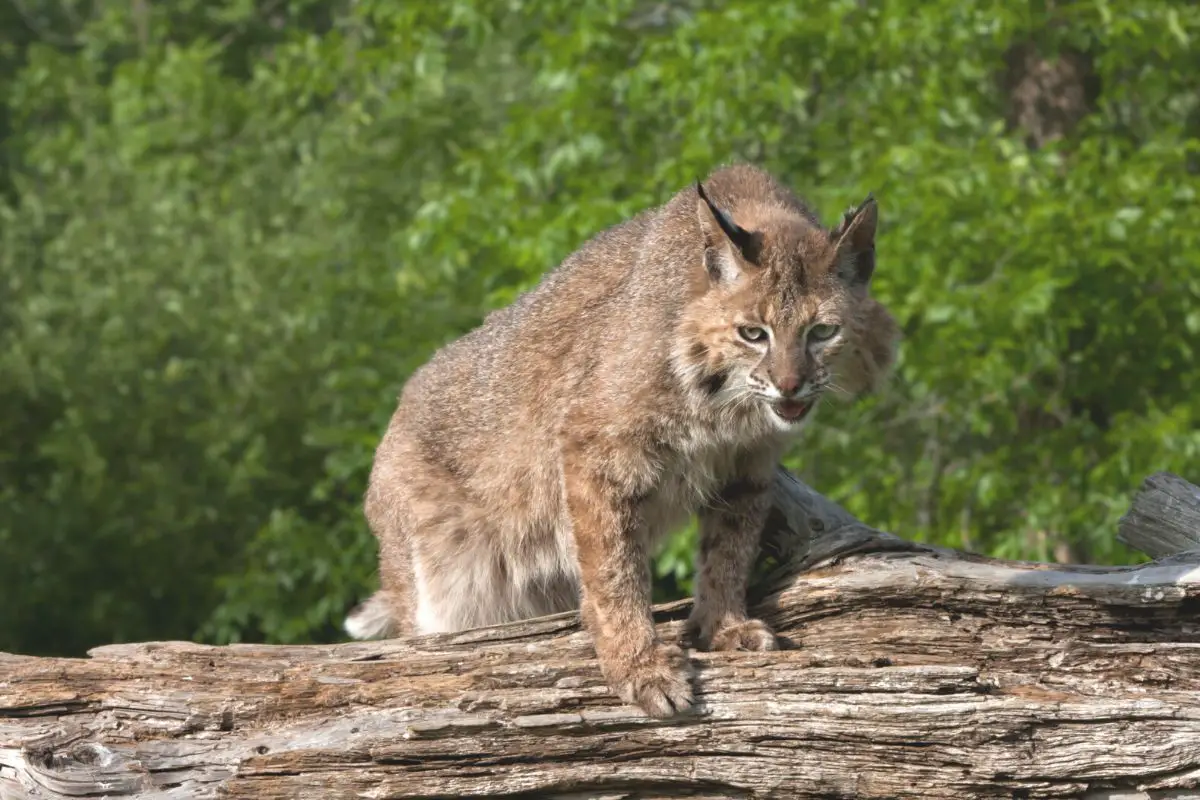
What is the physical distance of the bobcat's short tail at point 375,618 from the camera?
305 inches

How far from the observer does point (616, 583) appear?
20.8 ft

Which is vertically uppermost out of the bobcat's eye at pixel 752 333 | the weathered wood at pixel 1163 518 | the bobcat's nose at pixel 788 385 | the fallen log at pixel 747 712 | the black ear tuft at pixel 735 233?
the black ear tuft at pixel 735 233

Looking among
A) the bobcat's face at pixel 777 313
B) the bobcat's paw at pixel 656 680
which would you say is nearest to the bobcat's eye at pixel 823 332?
the bobcat's face at pixel 777 313

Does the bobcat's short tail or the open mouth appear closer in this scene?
the open mouth

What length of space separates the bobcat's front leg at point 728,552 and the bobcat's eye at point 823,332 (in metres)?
0.68

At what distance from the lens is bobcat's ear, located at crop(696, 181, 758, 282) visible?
19.9ft

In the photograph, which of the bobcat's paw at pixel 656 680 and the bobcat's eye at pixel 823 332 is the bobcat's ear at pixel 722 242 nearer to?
the bobcat's eye at pixel 823 332

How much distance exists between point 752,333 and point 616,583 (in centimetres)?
104

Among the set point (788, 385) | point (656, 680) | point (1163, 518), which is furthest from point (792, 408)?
point (1163, 518)

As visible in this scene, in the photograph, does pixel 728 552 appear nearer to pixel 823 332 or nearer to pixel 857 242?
pixel 823 332

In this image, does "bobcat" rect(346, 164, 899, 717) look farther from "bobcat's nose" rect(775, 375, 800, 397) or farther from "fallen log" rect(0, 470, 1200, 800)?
"fallen log" rect(0, 470, 1200, 800)

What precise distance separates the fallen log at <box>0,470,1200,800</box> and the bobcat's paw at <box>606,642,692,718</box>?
0.05 m

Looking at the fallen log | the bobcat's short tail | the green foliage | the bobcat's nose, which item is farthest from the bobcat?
the green foliage

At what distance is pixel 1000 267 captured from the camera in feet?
37.9
